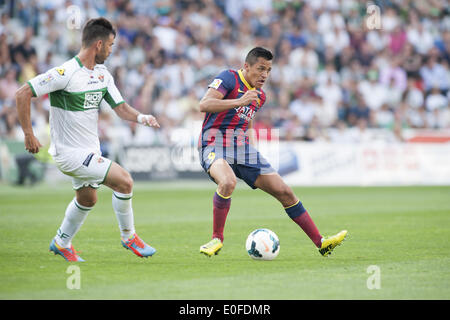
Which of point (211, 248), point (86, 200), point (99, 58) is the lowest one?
point (211, 248)

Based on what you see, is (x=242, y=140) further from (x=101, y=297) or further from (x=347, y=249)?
(x=101, y=297)

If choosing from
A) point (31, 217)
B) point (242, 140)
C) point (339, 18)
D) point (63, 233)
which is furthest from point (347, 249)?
point (339, 18)

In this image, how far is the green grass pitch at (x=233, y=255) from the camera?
5855 millimetres

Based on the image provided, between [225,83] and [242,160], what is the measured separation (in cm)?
89

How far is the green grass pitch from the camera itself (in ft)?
19.2

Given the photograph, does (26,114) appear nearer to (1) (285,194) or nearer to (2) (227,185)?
(2) (227,185)

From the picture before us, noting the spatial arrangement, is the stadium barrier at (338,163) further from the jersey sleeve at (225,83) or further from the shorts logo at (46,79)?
the shorts logo at (46,79)

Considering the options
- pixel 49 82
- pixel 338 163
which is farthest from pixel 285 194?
pixel 338 163

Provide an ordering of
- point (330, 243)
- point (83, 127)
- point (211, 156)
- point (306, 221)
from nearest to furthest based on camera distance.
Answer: point (83, 127), point (330, 243), point (306, 221), point (211, 156)

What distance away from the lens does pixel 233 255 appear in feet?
26.3

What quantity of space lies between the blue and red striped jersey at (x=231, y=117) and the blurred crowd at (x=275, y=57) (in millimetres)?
11998

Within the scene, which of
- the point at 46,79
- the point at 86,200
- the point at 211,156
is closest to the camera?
the point at 46,79

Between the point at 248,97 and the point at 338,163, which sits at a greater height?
the point at 248,97

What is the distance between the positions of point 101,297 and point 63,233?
86.0 inches
